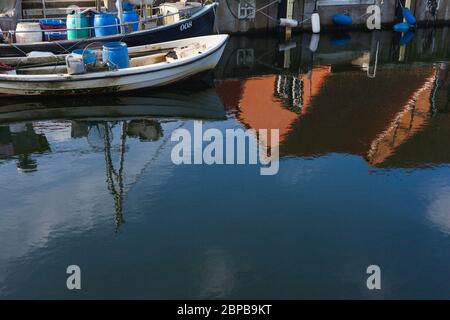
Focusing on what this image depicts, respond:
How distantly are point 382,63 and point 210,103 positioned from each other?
960 cm

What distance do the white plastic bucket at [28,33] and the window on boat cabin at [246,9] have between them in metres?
11.2

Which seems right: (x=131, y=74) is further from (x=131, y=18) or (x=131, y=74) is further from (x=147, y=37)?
(x=131, y=18)

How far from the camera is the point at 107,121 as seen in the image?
46.8 ft

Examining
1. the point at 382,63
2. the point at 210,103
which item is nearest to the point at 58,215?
the point at 210,103

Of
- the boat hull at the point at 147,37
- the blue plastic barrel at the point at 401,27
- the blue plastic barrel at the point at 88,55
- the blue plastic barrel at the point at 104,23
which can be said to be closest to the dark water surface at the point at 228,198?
the blue plastic barrel at the point at 88,55

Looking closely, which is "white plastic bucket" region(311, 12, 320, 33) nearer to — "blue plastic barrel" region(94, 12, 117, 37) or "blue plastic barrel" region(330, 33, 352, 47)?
"blue plastic barrel" region(330, 33, 352, 47)

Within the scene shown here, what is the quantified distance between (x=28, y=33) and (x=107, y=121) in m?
5.36

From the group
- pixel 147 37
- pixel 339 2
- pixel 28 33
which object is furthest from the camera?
pixel 339 2

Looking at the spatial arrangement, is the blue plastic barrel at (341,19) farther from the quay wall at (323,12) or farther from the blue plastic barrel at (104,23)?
the blue plastic barrel at (104,23)

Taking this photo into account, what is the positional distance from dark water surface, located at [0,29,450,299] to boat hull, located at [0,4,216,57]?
2.09m

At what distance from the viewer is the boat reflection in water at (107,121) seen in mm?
12141

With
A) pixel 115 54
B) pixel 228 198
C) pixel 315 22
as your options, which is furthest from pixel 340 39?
pixel 228 198

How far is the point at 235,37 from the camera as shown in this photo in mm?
25406

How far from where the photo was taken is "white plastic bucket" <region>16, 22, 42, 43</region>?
16.8 metres
